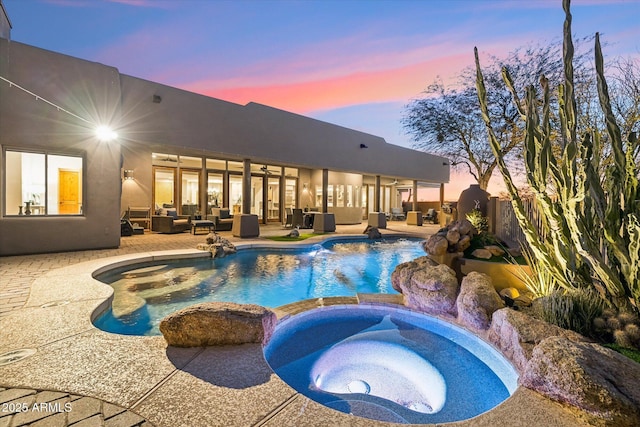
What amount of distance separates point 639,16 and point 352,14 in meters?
7.35

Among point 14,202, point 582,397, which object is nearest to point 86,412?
point 582,397

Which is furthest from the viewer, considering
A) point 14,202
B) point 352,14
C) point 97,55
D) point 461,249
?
point 97,55

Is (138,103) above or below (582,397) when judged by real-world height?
above

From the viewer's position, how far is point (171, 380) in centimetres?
187

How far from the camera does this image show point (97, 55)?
15000 millimetres

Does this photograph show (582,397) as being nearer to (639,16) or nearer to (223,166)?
(639,16)

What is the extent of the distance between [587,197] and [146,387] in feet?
13.1

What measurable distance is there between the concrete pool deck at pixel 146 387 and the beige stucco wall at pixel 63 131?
16.2ft

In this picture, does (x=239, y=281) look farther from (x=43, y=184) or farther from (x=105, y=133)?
(x=43, y=184)

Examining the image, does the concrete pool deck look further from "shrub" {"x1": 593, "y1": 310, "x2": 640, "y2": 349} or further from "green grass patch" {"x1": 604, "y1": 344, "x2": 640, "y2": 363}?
"shrub" {"x1": 593, "y1": 310, "x2": 640, "y2": 349}

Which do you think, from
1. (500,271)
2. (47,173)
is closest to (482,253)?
(500,271)

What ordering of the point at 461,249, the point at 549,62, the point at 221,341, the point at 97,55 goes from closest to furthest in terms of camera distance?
the point at 221,341
the point at 461,249
the point at 549,62
the point at 97,55

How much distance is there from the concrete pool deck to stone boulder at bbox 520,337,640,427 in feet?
0.26

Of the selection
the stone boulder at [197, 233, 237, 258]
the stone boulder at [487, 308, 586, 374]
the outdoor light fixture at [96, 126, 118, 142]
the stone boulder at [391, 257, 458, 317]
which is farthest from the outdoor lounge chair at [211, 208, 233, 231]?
the stone boulder at [487, 308, 586, 374]
